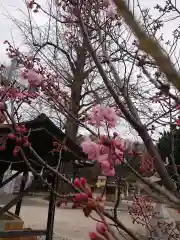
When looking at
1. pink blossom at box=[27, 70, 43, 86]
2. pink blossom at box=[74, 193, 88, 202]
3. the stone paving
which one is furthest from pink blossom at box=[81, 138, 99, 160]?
the stone paving

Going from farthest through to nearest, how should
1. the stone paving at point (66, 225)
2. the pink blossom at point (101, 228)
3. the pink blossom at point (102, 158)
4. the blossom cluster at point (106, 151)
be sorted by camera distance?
the stone paving at point (66, 225)
the pink blossom at point (102, 158)
the blossom cluster at point (106, 151)
the pink blossom at point (101, 228)

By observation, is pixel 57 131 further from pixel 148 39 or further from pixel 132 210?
pixel 148 39

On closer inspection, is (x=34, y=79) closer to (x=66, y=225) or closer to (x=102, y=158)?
(x=102, y=158)

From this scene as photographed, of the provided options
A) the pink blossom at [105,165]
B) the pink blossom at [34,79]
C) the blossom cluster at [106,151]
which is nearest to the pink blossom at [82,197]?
the blossom cluster at [106,151]

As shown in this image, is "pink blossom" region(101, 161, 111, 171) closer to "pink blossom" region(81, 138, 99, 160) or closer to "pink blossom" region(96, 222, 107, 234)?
"pink blossom" region(81, 138, 99, 160)

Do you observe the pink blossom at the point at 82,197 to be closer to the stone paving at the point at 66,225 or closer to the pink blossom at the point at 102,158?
the pink blossom at the point at 102,158

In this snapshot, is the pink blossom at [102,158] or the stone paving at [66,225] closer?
the pink blossom at [102,158]

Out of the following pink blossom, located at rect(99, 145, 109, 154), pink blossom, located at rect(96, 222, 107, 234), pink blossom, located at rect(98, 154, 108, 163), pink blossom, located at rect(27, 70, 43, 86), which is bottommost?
pink blossom, located at rect(96, 222, 107, 234)

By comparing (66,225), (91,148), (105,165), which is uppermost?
(91,148)

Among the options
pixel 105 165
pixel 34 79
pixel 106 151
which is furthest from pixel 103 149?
pixel 34 79

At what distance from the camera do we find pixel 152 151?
1945mm

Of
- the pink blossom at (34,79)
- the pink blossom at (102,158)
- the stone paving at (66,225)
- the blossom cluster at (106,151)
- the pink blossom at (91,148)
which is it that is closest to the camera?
the blossom cluster at (106,151)

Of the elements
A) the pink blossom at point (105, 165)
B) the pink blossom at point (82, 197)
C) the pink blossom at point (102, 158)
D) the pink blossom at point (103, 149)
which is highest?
the pink blossom at point (103, 149)

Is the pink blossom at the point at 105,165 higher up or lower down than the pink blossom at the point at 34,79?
lower down
